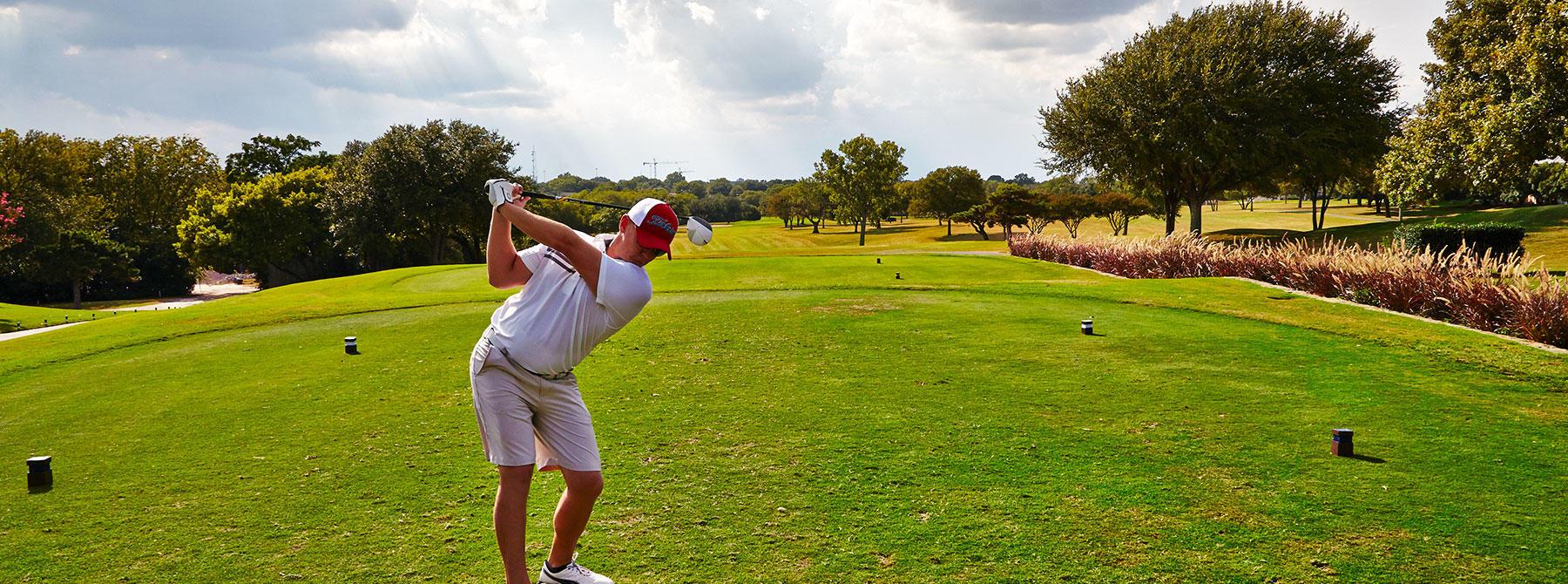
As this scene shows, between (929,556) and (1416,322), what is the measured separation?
12382 millimetres

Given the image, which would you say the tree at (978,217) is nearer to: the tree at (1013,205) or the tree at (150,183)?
the tree at (1013,205)

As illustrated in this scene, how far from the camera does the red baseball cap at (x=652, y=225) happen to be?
4.35 metres

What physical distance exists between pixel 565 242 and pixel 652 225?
0.49 meters

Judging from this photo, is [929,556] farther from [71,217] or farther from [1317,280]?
[71,217]

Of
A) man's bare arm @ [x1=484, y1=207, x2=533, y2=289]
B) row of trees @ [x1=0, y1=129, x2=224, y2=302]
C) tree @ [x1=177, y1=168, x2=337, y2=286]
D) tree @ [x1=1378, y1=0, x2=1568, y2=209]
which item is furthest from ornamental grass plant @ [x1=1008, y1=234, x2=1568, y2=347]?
tree @ [x1=177, y1=168, x2=337, y2=286]

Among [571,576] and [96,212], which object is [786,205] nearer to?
[96,212]

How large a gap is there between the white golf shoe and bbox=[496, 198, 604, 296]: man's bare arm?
1.47 meters

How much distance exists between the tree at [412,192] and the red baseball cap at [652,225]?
2381 inches

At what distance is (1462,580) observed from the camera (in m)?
4.39

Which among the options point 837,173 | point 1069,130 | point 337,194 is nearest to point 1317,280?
point 1069,130

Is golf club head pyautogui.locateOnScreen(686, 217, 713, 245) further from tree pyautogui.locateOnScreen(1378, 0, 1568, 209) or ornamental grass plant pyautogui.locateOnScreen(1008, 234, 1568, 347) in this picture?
tree pyautogui.locateOnScreen(1378, 0, 1568, 209)

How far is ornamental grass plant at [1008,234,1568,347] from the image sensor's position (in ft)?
38.9

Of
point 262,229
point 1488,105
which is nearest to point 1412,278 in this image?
point 1488,105

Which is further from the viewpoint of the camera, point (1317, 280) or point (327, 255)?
point (327, 255)
